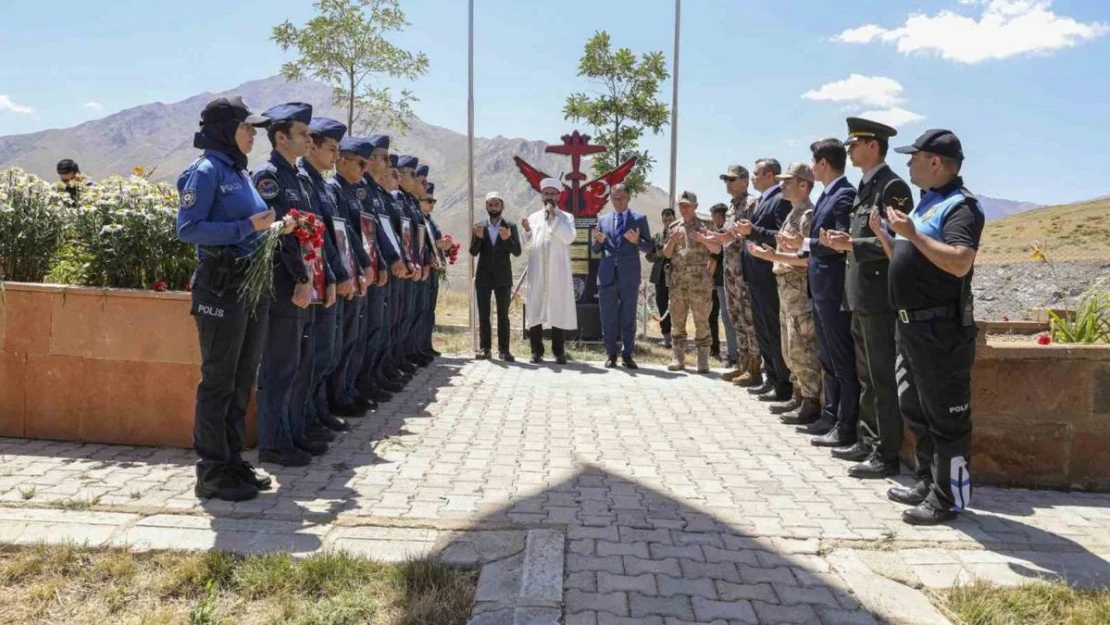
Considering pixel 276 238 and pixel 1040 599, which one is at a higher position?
pixel 276 238

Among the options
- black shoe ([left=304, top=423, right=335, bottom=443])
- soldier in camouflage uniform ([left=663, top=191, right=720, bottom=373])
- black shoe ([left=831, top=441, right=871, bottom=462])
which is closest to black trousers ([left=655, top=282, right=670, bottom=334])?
soldier in camouflage uniform ([left=663, top=191, right=720, bottom=373])

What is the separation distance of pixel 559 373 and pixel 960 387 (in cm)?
508

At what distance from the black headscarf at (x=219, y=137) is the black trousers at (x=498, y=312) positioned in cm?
528

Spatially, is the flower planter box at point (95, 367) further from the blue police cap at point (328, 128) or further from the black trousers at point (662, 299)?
the black trousers at point (662, 299)

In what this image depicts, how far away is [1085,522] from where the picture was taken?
405cm

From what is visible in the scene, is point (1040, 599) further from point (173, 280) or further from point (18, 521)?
point (173, 280)

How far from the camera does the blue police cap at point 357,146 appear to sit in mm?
5984

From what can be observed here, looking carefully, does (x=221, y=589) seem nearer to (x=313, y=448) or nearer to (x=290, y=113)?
(x=313, y=448)

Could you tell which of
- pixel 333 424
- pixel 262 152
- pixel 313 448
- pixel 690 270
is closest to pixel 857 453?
pixel 313 448

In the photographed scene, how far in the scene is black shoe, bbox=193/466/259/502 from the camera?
4.01 meters

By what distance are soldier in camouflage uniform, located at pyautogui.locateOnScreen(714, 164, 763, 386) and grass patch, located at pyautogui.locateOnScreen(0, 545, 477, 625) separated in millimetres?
5139

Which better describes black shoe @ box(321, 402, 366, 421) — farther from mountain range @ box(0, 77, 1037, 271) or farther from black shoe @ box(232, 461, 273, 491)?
mountain range @ box(0, 77, 1037, 271)

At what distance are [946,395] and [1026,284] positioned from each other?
15419 millimetres

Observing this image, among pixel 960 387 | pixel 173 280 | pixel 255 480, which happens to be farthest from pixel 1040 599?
pixel 173 280
